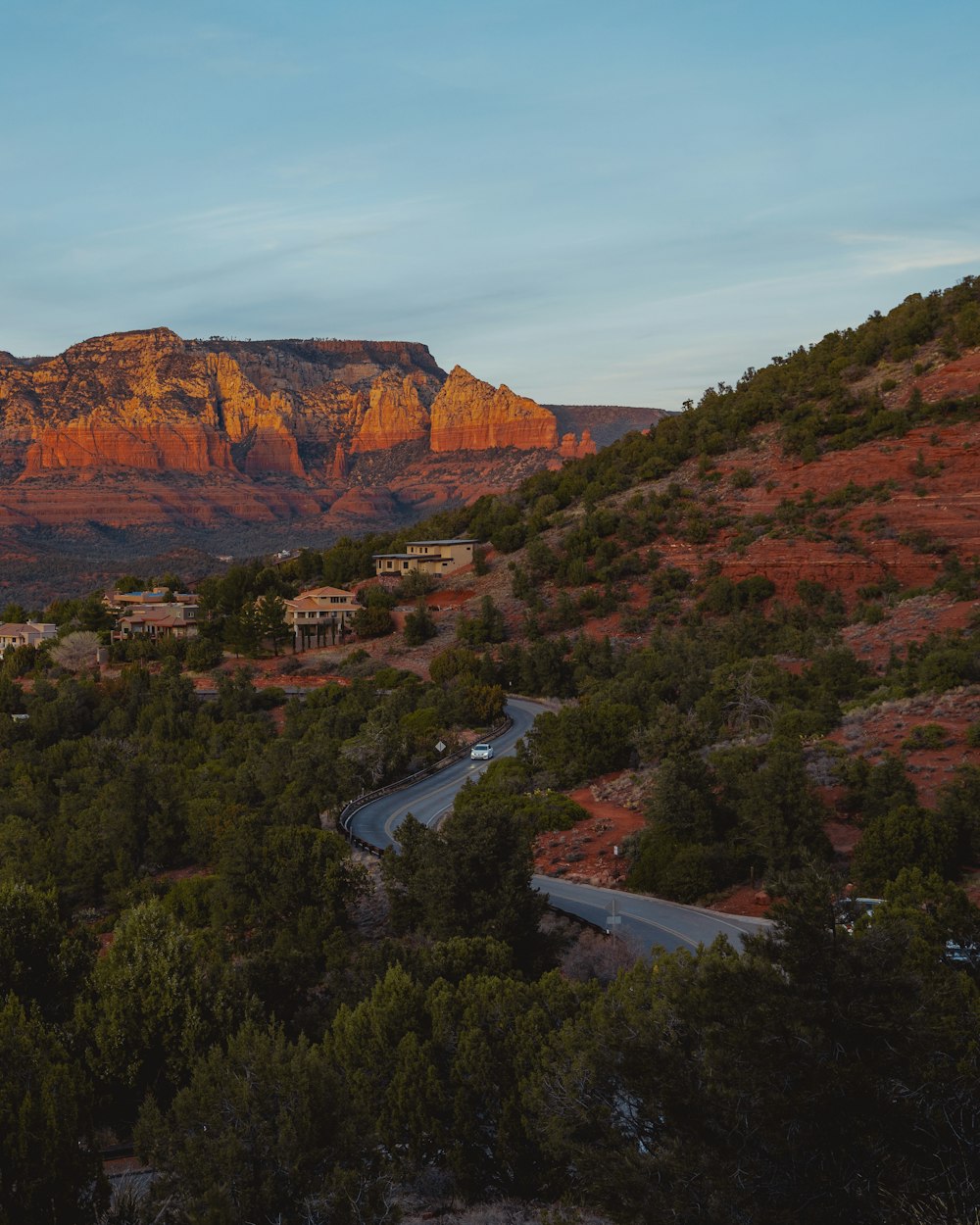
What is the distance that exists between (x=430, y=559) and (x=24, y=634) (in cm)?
2488

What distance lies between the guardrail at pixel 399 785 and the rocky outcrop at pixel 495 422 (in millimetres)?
148920

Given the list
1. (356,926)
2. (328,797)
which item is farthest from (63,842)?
(356,926)

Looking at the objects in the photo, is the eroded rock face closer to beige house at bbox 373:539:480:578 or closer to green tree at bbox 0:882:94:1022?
beige house at bbox 373:539:480:578

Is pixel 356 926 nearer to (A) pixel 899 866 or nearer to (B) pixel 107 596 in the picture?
(A) pixel 899 866

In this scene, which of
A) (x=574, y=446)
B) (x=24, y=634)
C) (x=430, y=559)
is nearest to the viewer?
(x=24, y=634)

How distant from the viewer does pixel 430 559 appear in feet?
236

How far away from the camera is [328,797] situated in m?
33.6

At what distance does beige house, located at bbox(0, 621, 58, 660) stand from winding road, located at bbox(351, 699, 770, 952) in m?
41.5

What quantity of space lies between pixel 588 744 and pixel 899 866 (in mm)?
13265

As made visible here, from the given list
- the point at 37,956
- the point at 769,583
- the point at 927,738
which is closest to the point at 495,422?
the point at 769,583

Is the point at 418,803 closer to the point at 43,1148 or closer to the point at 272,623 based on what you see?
the point at 43,1148

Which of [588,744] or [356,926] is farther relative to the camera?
[588,744]

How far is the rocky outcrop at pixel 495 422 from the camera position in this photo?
7530 inches

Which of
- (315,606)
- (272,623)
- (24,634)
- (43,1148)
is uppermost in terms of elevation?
(43,1148)
